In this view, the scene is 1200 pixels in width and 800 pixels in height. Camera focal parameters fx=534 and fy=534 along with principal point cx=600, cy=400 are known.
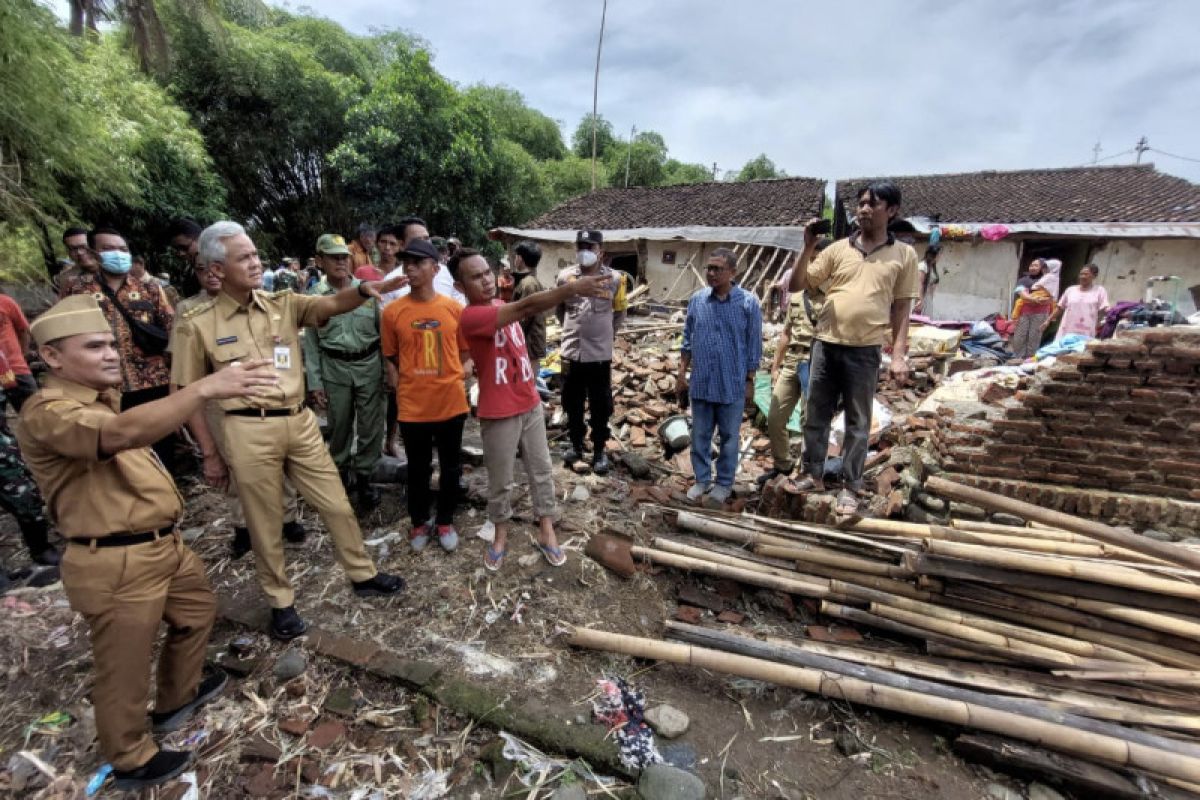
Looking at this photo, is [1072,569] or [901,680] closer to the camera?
[901,680]

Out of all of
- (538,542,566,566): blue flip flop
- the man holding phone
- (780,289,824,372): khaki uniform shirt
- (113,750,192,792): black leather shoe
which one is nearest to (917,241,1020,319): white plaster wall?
(780,289,824,372): khaki uniform shirt

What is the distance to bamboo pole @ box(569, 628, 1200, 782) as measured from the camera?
221cm

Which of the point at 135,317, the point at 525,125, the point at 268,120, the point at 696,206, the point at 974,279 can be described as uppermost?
the point at 525,125

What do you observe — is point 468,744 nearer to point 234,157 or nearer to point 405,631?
point 405,631

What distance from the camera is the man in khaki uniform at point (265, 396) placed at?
2713 millimetres

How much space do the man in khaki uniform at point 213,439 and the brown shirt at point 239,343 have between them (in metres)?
0.09

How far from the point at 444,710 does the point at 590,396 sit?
285 cm

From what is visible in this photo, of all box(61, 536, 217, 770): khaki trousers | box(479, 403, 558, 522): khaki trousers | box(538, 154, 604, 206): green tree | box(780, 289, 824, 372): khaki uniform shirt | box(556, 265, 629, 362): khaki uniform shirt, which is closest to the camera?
box(61, 536, 217, 770): khaki trousers

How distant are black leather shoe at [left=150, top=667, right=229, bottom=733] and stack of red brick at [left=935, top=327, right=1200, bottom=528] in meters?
4.53

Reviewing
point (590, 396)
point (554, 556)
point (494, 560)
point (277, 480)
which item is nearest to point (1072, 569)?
point (554, 556)

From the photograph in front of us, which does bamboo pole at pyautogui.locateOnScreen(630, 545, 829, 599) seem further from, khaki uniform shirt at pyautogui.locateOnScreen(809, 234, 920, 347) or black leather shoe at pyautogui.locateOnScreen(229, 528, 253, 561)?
black leather shoe at pyautogui.locateOnScreen(229, 528, 253, 561)

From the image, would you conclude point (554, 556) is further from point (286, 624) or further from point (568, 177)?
point (568, 177)

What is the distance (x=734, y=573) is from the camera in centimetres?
331

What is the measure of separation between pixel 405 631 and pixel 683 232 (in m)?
14.3
